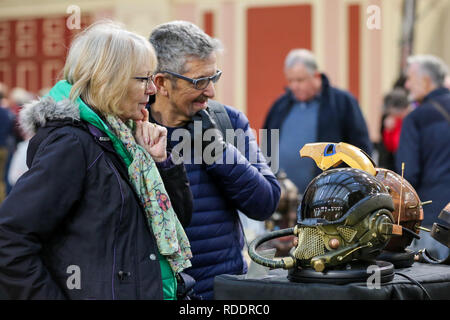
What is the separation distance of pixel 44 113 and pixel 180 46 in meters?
0.64

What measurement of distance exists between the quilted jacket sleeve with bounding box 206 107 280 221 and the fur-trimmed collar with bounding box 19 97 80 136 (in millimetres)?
622

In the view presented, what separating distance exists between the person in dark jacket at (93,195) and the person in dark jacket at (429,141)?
7.74 ft

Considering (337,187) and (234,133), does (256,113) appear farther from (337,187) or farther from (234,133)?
(337,187)

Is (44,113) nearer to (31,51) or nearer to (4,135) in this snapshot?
(4,135)

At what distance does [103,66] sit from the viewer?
1855 millimetres

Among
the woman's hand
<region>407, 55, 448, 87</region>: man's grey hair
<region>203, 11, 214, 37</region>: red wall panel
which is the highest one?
<region>203, 11, 214, 37</region>: red wall panel

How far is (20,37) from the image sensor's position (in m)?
12.3

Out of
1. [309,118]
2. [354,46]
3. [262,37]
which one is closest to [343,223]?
[309,118]

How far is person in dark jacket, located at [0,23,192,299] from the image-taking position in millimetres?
1716

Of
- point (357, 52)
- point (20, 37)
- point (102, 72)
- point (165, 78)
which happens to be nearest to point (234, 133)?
point (165, 78)

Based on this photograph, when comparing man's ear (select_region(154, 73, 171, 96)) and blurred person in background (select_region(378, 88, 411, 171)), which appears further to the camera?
blurred person in background (select_region(378, 88, 411, 171))

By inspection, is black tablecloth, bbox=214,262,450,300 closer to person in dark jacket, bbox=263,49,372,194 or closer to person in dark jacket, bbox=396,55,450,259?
person in dark jacket, bbox=396,55,450,259

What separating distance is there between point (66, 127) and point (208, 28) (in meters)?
9.83

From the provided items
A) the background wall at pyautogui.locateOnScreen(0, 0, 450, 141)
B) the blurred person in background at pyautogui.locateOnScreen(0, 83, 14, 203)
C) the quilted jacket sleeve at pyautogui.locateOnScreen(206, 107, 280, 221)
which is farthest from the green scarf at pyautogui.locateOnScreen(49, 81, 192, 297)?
the background wall at pyautogui.locateOnScreen(0, 0, 450, 141)
